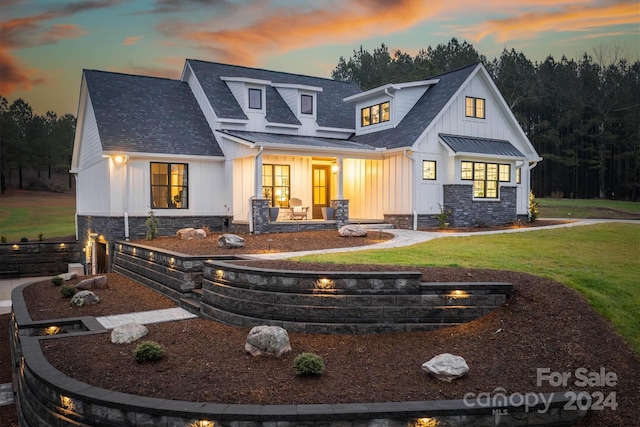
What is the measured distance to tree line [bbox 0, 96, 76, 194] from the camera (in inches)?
1718

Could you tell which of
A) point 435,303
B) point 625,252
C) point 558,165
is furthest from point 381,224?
point 558,165

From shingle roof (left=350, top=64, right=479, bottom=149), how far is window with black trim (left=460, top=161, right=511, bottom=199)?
243 cm

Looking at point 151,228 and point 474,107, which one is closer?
point 151,228

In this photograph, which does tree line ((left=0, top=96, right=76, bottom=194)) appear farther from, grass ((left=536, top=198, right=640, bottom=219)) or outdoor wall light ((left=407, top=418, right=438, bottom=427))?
outdoor wall light ((left=407, top=418, right=438, bottom=427))

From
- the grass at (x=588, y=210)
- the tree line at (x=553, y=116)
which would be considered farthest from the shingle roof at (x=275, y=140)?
the tree line at (x=553, y=116)

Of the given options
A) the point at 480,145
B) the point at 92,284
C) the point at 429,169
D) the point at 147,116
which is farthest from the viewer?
the point at 480,145

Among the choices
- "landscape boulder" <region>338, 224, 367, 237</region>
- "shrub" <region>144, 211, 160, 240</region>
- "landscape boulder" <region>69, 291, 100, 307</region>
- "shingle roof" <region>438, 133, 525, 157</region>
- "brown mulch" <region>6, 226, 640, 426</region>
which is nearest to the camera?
"brown mulch" <region>6, 226, 640, 426</region>

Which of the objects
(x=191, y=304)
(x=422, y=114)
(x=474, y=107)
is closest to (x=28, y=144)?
(x=422, y=114)

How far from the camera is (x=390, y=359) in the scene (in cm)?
603

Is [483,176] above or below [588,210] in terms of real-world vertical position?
above

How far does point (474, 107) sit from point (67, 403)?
19.2 metres

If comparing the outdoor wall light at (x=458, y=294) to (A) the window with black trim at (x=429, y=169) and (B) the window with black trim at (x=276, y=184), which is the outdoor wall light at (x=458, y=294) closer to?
(A) the window with black trim at (x=429, y=169)

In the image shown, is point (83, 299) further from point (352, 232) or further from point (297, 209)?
point (297, 209)

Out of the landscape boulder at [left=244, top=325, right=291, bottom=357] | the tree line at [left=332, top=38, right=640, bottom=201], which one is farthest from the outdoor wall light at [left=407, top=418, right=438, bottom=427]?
the tree line at [left=332, top=38, right=640, bottom=201]
